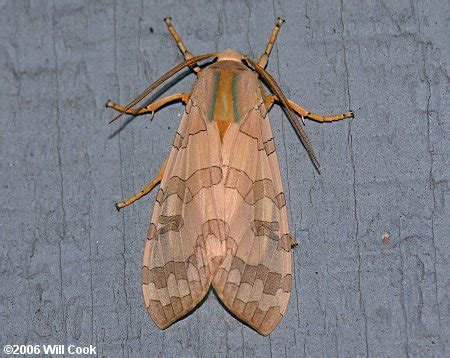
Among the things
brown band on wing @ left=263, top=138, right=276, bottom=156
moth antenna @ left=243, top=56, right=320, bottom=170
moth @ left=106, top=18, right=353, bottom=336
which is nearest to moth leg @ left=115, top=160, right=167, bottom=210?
moth @ left=106, top=18, right=353, bottom=336

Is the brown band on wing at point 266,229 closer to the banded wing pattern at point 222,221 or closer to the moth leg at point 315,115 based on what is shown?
the banded wing pattern at point 222,221

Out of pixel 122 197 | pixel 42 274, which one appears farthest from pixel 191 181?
pixel 42 274

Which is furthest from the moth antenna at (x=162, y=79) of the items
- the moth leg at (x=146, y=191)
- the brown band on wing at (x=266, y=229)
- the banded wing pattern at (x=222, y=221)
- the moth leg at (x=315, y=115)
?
the brown band on wing at (x=266, y=229)

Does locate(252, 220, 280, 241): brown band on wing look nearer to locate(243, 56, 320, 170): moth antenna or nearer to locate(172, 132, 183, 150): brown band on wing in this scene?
locate(243, 56, 320, 170): moth antenna

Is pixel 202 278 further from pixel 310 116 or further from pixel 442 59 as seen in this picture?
pixel 442 59

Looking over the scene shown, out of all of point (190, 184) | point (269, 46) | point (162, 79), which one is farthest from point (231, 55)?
point (190, 184)
